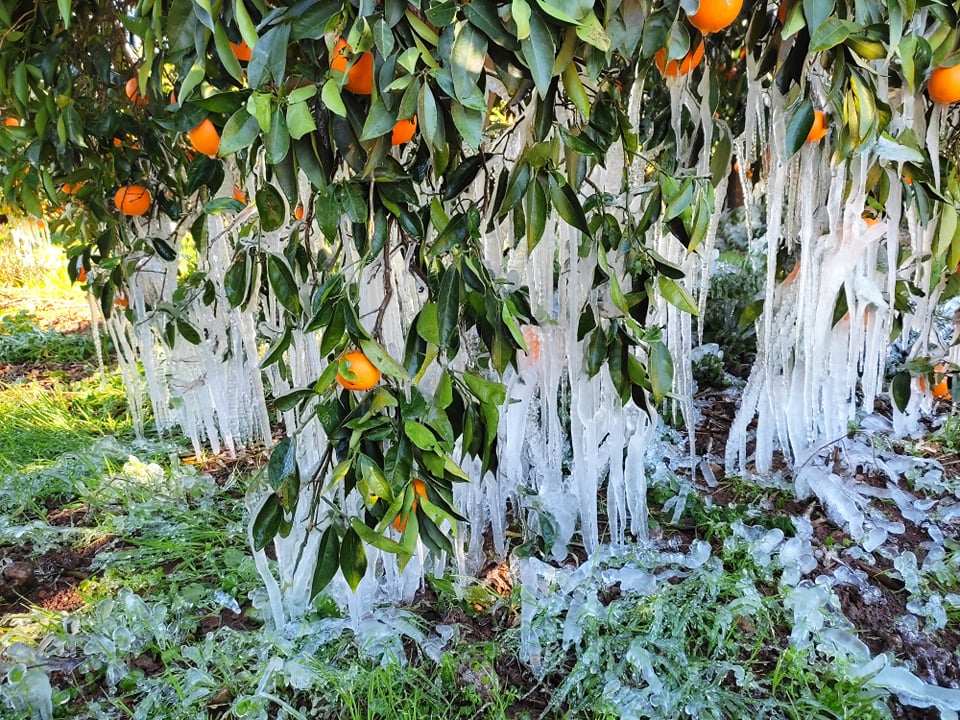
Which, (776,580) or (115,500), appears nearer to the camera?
(776,580)

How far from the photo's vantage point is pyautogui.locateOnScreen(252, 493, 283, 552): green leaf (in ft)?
2.94

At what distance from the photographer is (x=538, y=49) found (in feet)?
1.97

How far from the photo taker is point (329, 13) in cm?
63

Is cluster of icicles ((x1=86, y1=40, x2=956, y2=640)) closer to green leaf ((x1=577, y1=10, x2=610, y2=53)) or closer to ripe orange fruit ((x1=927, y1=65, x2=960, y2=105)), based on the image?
ripe orange fruit ((x1=927, y1=65, x2=960, y2=105))

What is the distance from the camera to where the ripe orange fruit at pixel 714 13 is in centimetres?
75

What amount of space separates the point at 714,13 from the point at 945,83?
34 cm

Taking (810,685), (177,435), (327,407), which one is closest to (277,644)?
(327,407)

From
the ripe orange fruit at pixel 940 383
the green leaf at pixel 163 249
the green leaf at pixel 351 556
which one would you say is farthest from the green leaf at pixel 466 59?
the ripe orange fruit at pixel 940 383

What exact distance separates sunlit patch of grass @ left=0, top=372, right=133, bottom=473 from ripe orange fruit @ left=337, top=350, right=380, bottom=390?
1.67m

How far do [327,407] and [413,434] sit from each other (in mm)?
118

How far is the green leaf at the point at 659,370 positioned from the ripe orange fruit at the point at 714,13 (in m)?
0.38

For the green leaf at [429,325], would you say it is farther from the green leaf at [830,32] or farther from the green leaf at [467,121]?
the green leaf at [830,32]

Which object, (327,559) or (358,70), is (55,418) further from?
(358,70)

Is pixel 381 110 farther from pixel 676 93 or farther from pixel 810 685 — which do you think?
pixel 810 685
